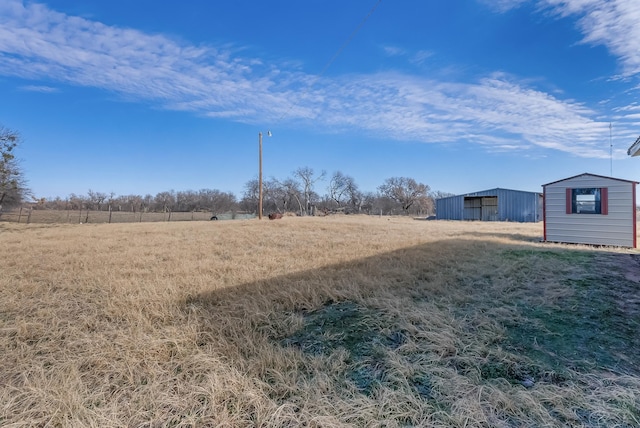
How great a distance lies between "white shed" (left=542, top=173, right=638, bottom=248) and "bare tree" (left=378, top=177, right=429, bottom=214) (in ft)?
135

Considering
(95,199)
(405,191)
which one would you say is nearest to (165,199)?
(95,199)

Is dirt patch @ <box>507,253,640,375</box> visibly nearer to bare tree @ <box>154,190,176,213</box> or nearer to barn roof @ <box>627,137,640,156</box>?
barn roof @ <box>627,137,640,156</box>

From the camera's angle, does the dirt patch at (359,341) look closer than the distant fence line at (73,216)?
Yes

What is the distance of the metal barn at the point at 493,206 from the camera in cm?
2525

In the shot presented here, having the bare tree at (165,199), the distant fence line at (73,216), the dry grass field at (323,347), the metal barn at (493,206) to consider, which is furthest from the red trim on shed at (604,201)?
the bare tree at (165,199)

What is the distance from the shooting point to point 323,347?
9.06 feet

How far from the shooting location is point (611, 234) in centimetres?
854

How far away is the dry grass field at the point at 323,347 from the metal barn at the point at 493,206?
23123 millimetres

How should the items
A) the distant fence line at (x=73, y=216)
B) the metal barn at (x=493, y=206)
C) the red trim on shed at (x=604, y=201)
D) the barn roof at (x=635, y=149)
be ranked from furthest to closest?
the metal barn at (x=493, y=206) → the distant fence line at (x=73, y=216) → the red trim on shed at (x=604, y=201) → the barn roof at (x=635, y=149)

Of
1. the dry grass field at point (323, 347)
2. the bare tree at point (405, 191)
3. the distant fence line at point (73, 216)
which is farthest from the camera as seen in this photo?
the bare tree at point (405, 191)

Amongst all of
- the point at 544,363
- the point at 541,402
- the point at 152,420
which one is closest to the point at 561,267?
the point at 544,363

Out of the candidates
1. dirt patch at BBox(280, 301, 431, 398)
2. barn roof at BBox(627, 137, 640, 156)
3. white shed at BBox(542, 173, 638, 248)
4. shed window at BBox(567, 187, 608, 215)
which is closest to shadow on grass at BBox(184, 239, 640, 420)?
dirt patch at BBox(280, 301, 431, 398)

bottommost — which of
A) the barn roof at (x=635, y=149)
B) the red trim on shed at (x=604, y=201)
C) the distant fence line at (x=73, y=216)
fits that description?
the distant fence line at (x=73, y=216)

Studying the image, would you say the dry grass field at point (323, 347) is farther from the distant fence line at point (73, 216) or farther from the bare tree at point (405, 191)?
the bare tree at point (405, 191)
